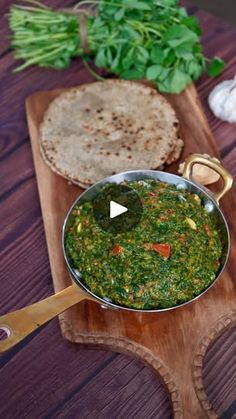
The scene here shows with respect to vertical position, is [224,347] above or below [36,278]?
below

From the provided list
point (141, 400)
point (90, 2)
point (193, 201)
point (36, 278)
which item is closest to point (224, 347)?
point (141, 400)

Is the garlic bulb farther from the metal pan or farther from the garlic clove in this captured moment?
the metal pan

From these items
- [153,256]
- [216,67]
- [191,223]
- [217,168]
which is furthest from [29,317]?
[216,67]

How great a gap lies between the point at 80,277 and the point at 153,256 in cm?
22

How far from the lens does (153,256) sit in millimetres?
1497

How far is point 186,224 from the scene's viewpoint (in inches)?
61.4

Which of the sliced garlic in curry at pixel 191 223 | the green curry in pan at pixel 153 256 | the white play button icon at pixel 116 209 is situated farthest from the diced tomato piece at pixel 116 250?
the sliced garlic in curry at pixel 191 223

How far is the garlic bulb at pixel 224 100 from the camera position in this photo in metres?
1.96

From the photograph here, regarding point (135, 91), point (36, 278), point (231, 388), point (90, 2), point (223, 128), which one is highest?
point (90, 2)

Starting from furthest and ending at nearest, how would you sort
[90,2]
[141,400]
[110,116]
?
1. [90,2]
2. [110,116]
3. [141,400]

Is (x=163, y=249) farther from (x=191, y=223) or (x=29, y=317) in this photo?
(x=29, y=317)

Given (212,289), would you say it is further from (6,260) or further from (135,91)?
(135,91)

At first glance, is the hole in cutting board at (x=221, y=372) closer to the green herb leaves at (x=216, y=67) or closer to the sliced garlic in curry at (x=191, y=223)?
the sliced garlic in curry at (x=191, y=223)

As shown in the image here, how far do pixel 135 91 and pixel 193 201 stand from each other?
0.58 meters
